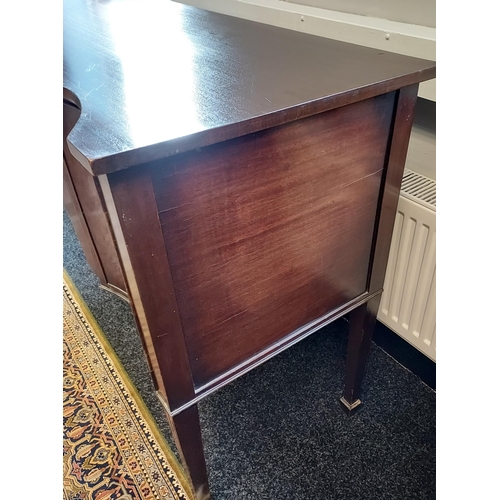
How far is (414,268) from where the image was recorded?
102 centimetres

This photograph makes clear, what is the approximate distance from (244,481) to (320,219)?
2.19 ft

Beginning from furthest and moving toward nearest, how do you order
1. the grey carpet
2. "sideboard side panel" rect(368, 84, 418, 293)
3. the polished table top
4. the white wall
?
the grey carpet
the white wall
"sideboard side panel" rect(368, 84, 418, 293)
the polished table top

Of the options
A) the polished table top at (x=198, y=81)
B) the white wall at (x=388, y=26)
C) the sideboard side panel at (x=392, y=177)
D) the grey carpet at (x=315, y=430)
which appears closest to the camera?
the polished table top at (x=198, y=81)

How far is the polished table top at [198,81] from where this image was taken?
51 cm

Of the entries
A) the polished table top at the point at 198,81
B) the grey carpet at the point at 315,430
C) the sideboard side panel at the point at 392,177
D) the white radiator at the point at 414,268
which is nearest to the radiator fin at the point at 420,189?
the white radiator at the point at 414,268

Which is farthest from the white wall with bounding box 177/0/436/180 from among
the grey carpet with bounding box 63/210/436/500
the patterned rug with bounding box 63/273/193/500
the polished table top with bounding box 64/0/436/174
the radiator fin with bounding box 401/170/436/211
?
the patterned rug with bounding box 63/273/193/500

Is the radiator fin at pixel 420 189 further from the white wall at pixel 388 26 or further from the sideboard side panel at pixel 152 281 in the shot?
the sideboard side panel at pixel 152 281

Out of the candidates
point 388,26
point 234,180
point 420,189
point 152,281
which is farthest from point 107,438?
point 388,26

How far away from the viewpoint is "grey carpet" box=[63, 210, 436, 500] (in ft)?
3.33

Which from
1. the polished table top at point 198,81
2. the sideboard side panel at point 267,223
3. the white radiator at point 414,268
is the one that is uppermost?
the polished table top at point 198,81

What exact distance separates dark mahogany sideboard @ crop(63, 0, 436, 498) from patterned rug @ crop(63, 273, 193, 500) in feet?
0.57

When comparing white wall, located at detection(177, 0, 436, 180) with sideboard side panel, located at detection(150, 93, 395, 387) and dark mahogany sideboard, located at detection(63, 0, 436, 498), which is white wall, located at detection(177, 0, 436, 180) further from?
sideboard side panel, located at detection(150, 93, 395, 387)

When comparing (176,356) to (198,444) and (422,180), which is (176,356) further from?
(422,180)
